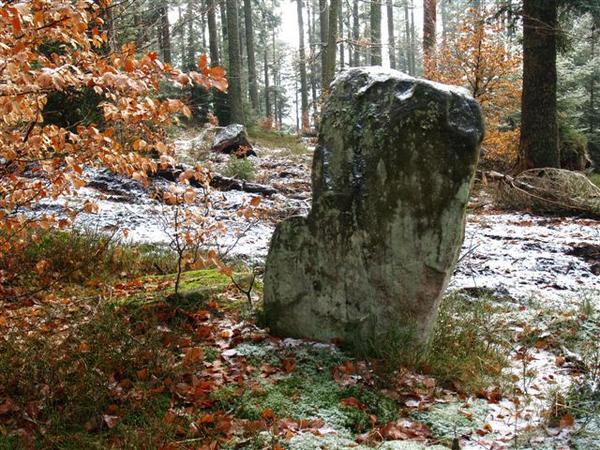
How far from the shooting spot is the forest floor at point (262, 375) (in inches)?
121

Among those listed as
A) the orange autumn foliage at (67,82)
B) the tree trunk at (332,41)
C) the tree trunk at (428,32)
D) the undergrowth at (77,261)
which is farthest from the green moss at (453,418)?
the tree trunk at (332,41)

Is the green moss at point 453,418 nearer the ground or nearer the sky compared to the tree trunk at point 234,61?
nearer the ground

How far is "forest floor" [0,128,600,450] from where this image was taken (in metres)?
3.06

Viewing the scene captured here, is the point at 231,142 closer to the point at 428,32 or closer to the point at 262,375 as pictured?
the point at 428,32

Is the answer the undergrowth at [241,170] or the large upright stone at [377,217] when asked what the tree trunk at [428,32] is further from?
the large upright stone at [377,217]

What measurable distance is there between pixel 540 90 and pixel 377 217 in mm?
8452

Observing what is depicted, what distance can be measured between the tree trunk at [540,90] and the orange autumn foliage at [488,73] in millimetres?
2368

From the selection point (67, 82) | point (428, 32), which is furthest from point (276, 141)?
point (67, 82)

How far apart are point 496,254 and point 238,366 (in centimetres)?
456

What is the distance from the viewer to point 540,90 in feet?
35.2

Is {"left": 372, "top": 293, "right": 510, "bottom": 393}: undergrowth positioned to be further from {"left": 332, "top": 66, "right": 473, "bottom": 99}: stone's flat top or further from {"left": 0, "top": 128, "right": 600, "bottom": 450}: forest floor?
{"left": 332, "top": 66, "right": 473, "bottom": 99}: stone's flat top

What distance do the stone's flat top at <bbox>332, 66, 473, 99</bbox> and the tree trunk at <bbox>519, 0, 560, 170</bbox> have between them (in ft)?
25.1

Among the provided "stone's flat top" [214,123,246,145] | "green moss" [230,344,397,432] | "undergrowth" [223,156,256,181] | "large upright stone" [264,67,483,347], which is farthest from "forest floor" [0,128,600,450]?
"stone's flat top" [214,123,246,145]

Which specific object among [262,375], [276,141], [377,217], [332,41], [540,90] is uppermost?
[332,41]
